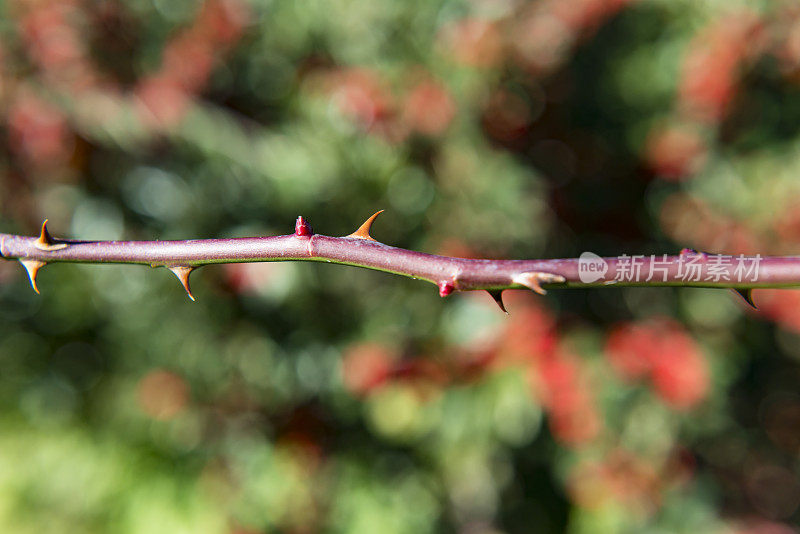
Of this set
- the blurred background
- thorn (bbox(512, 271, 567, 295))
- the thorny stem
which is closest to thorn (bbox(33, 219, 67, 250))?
the thorny stem

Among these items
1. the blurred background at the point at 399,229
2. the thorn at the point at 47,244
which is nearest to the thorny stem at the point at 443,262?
the thorn at the point at 47,244

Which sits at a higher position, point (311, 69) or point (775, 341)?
point (311, 69)

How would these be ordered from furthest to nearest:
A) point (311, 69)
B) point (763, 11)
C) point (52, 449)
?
point (52, 449) → point (311, 69) → point (763, 11)

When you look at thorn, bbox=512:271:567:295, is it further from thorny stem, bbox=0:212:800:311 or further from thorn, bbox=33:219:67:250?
thorn, bbox=33:219:67:250

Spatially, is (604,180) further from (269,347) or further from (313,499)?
(313,499)

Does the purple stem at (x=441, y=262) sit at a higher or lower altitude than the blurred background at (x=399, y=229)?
lower

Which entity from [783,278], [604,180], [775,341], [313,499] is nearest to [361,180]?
[604,180]

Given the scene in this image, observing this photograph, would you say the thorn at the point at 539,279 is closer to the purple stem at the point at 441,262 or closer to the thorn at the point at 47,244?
the purple stem at the point at 441,262

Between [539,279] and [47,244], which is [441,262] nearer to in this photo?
[539,279]
